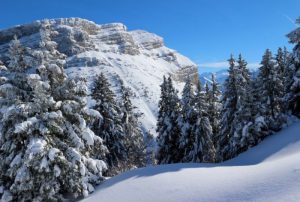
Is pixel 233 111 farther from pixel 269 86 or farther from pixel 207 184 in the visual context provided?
pixel 207 184

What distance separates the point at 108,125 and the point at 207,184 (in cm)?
2019

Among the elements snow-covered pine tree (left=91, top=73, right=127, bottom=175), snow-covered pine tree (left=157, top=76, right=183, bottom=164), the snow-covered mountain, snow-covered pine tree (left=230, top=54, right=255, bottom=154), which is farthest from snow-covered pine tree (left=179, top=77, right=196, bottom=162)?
the snow-covered mountain

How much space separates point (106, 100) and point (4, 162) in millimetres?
16653

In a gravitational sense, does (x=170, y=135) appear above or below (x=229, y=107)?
below

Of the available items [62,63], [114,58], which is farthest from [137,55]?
[62,63]

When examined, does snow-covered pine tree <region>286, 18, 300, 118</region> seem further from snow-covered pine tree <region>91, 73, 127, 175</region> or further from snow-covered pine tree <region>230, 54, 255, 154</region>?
snow-covered pine tree <region>91, 73, 127, 175</region>

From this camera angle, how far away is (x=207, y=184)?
12.4m

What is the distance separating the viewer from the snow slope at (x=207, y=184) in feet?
33.8

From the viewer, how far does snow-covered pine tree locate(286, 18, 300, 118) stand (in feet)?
82.7

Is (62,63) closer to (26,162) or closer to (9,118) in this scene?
(9,118)

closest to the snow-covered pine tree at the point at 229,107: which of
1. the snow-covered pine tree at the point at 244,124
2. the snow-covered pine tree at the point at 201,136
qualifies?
the snow-covered pine tree at the point at 201,136

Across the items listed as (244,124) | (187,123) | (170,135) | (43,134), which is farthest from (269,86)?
(43,134)

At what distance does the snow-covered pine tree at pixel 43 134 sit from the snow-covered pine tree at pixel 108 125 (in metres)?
14.0

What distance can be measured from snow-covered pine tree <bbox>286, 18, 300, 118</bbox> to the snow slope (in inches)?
360
